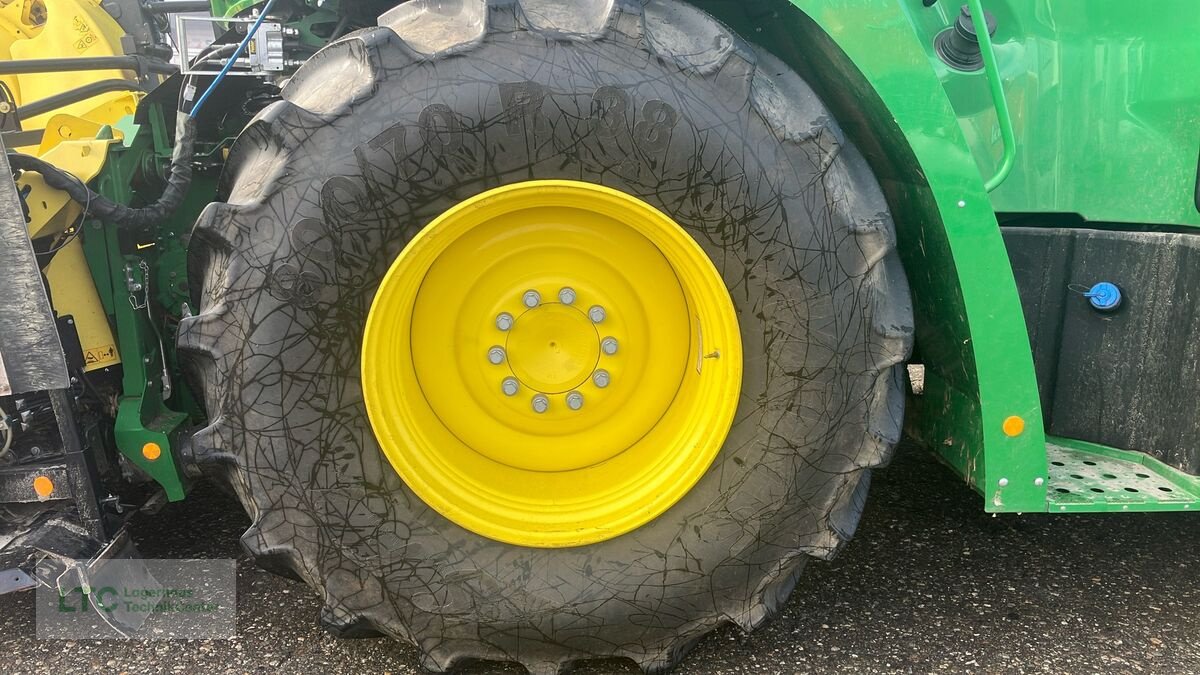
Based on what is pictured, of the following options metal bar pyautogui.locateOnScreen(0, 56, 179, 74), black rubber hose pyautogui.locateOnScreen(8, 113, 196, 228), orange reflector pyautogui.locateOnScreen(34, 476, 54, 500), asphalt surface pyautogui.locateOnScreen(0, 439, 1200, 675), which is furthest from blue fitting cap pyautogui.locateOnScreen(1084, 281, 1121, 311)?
metal bar pyautogui.locateOnScreen(0, 56, 179, 74)

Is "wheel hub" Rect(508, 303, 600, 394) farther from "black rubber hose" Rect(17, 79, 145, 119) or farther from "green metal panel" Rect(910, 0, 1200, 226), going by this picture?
"black rubber hose" Rect(17, 79, 145, 119)

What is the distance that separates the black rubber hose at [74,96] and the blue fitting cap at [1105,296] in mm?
2928

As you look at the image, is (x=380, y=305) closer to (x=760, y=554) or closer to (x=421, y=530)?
(x=421, y=530)

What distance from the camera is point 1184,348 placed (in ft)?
6.23

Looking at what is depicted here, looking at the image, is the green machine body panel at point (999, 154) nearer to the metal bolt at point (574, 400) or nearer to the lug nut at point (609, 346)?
the lug nut at point (609, 346)

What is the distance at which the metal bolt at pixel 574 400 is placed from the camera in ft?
6.06

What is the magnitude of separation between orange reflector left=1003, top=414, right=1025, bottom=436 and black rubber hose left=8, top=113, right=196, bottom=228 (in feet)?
6.57

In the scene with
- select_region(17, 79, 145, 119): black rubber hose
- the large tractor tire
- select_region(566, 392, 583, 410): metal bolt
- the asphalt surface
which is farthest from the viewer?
select_region(17, 79, 145, 119): black rubber hose

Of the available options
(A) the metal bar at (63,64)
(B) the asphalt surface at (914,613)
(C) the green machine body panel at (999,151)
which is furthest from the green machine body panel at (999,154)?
(A) the metal bar at (63,64)

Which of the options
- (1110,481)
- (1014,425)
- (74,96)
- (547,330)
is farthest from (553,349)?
(74,96)

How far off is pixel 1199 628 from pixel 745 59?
1862 millimetres

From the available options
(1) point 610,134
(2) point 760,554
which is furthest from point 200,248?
(2) point 760,554

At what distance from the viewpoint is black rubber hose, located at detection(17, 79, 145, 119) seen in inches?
106

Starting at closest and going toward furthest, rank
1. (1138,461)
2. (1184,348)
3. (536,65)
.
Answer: (536,65), (1184,348), (1138,461)
